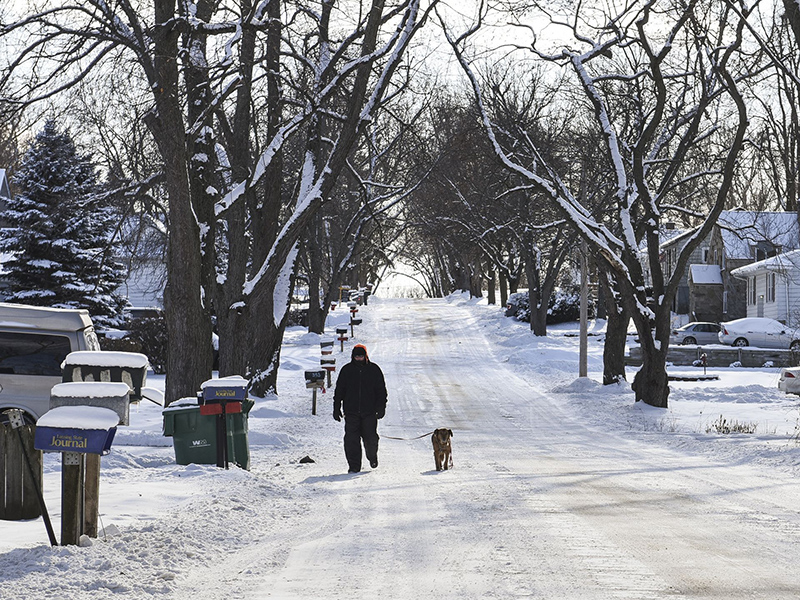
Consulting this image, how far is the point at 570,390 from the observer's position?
2844 cm

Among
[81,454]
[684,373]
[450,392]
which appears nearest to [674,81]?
[450,392]

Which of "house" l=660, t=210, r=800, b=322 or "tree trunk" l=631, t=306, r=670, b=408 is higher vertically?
"house" l=660, t=210, r=800, b=322

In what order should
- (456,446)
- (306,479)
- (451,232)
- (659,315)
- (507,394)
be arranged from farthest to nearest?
(451,232) < (507,394) < (659,315) < (456,446) < (306,479)

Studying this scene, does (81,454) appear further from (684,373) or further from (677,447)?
(684,373)

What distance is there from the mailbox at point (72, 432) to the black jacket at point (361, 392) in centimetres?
656

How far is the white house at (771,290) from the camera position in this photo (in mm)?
50938

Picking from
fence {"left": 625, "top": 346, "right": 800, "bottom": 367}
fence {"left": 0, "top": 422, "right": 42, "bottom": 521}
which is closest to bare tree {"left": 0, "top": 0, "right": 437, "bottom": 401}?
fence {"left": 0, "top": 422, "right": 42, "bottom": 521}

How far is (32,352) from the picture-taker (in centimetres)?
1591

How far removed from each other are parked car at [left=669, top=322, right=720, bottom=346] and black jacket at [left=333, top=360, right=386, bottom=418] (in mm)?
41219

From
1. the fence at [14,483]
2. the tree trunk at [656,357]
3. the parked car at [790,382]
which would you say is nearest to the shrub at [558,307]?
the parked car at [790,382]

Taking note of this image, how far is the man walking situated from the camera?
534 inches

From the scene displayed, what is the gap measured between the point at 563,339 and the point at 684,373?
10.6 metres

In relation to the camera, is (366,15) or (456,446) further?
(366,15)

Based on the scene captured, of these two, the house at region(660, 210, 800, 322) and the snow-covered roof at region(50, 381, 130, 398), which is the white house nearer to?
the house at region(660, 210, 800, 322)
